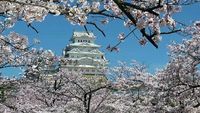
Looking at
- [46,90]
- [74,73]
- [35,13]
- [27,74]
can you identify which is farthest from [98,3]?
[74,73]

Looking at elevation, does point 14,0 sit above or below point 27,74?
above

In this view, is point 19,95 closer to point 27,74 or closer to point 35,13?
point 27,74

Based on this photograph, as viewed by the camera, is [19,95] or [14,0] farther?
[19,95]

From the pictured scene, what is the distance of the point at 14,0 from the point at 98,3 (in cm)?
121

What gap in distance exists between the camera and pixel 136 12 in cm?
629

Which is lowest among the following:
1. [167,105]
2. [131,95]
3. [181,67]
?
[131,95]

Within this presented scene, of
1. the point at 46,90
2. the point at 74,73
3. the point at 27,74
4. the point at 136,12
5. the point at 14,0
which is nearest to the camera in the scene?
the point at 14,0

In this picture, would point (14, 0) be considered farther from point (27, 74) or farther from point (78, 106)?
point (78, 106)

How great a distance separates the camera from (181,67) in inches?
773

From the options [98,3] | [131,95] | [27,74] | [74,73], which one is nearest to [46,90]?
[74,73]

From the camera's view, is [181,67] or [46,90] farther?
[46,90]

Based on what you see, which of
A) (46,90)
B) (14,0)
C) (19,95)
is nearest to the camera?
(14,0)

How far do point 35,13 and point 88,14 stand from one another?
2.22ft

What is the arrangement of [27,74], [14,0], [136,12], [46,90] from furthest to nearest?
1. [46,90]
2. [27,74]
3. [136,12]
4. [14,0]
